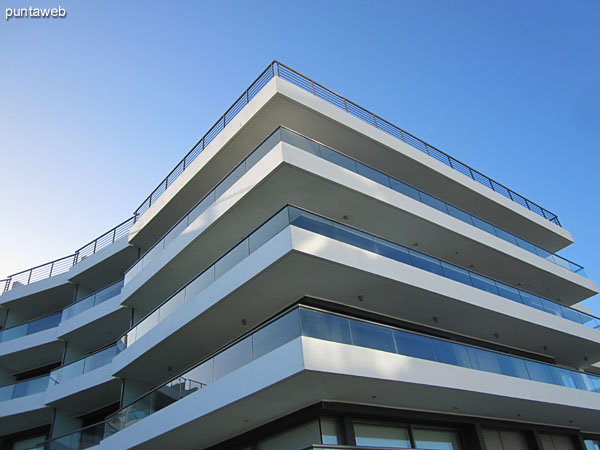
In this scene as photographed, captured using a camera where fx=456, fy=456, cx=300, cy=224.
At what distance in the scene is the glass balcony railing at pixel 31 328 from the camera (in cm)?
1852

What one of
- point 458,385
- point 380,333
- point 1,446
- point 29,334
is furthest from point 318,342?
point 1,446

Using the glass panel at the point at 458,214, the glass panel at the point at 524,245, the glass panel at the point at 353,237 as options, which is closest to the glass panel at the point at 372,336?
the glass panel at the point at 353,237

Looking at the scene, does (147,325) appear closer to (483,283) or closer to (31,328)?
(31,328)

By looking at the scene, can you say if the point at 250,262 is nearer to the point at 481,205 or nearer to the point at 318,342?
the point at 318,342

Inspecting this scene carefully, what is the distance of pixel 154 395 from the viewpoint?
11.4 metres

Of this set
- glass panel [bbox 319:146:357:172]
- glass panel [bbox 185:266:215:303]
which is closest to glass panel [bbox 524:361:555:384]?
glass panel [bbox 319:146:357:172]

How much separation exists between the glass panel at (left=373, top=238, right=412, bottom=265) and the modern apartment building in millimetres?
55

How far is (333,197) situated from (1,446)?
16865 millimetres

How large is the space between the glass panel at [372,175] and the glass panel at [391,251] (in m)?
2.18

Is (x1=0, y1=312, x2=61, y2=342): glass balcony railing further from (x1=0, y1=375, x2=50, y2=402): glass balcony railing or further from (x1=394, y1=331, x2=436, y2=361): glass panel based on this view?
(x1=394, y1=331, x2=436, y2=361): glass panel

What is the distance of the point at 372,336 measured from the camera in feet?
29.6

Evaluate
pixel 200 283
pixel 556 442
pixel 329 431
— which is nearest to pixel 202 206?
pixel 200 283

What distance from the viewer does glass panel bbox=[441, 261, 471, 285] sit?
40.9ft

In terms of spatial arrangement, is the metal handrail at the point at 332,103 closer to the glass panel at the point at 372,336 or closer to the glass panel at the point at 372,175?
the glass panel at the point at 372,175
